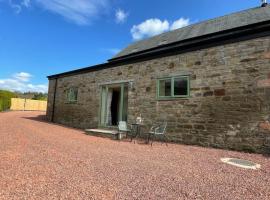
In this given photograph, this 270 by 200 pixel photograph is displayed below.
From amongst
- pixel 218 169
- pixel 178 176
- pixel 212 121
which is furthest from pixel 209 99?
pixel 178 176

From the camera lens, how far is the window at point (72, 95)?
1321 centimetres

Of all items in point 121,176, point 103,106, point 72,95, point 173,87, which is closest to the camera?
point 121,176

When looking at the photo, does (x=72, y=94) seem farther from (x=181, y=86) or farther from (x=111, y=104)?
(x=181, y=86)

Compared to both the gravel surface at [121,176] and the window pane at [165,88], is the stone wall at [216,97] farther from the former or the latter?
the gravel surface at [121,176]

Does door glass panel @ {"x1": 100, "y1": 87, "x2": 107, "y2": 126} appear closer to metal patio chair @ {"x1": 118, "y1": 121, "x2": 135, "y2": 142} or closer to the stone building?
the stone building

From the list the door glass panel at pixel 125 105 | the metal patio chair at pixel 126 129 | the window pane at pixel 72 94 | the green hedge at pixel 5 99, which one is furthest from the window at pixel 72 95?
the green hedge at pixel 5 99

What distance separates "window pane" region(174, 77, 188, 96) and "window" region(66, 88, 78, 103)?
22.7 feet

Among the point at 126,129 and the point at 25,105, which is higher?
the point at 25,105

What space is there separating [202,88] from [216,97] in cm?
61

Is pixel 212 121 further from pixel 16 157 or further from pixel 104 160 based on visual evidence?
pixel 16 157

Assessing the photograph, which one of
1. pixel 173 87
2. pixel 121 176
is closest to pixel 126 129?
pixel 173 87

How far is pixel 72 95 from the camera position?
44.3 feet

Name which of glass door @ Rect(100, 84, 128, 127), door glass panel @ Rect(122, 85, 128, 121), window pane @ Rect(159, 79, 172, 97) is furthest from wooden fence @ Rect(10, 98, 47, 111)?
window pane @ Rect(159, 79, 172, 97)

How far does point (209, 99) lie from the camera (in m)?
7.48
